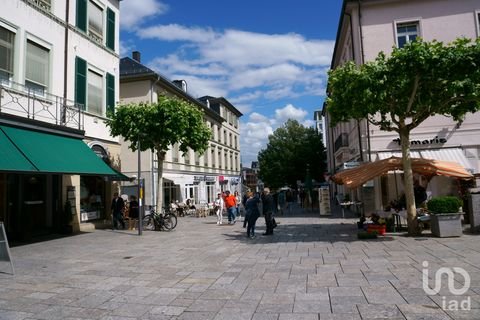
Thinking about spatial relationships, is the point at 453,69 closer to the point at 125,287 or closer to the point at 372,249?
A: the point at 372,249

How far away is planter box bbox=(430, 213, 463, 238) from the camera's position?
10.7 meters

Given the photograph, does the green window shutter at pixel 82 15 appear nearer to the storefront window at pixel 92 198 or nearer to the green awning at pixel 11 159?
the storefront window at pixel 92 198

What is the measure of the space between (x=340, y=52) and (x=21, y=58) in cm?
2083

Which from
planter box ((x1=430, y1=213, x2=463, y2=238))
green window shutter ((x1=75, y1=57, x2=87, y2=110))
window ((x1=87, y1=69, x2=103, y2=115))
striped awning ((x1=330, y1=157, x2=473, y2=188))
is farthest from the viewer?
window ((x1=87, y1=69, x2=103, y2=115))

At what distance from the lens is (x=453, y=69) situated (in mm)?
10086

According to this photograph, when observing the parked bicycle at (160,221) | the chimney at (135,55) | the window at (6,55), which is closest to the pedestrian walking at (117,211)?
the parked bicycle at (160,221)

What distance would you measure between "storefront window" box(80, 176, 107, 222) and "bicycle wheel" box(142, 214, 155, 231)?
2.32 m

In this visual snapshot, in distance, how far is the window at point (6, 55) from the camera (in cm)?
1191

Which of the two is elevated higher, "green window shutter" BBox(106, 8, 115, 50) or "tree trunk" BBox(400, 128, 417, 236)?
"green window shutter" BBox(106, 8, 115, 50)

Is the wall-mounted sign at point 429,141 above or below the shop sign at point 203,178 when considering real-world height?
above

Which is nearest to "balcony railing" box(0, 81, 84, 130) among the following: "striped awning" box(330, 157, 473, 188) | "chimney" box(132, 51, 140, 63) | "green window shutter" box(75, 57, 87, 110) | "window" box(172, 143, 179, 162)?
"green window shutter" box(75, 57, 87, 110)

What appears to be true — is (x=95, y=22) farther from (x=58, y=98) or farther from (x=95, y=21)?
(x=58, y=98)

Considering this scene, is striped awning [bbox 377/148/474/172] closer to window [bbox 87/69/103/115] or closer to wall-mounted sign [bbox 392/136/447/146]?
wall-mounted sign [bbox 392/136/447/146]

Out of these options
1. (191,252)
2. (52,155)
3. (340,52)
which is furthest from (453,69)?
(340,52)
